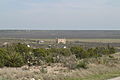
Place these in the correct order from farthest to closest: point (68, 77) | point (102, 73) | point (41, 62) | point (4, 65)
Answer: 1. point (41, 62)
2. point (4, 65)
3. point (102, 73)
4. point (68, 77)

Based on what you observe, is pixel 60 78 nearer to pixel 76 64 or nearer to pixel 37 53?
pixel 76 64

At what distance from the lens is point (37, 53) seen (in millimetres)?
27359

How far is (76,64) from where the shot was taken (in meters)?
20.5

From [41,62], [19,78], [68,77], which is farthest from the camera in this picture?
[41,62]

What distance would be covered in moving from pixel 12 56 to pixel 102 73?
23.7 ft

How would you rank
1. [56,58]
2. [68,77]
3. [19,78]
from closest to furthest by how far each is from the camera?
[19,78]
[68,77]
[56,58]

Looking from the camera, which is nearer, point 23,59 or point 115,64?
point 115,64

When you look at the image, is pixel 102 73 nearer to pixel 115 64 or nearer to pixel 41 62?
pixel 115 64

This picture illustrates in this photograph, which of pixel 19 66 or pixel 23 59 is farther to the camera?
pixel 23 59

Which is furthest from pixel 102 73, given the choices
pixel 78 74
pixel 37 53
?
pixel 37 53

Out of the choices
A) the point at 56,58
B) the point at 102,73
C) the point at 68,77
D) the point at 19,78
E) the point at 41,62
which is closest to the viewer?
the point at 19,78

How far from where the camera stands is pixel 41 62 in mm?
23719

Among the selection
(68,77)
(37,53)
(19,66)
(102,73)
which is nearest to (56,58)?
(37,53)

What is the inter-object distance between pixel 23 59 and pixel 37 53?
11.7 ft
